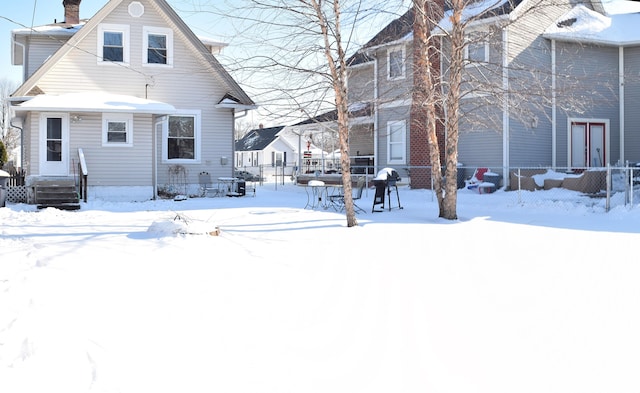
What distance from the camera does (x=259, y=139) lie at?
59.4 meters

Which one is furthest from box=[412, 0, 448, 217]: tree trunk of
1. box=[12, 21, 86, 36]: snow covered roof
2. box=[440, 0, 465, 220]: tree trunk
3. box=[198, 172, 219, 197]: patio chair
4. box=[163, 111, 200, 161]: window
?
box=[12, 21, 86, 36]: snow covered roof

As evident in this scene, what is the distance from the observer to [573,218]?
13195 millimetres

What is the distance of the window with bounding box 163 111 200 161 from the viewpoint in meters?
20.4

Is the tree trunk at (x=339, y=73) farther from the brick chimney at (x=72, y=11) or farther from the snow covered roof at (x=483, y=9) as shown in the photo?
the brick chimney at (x=72, y=11)

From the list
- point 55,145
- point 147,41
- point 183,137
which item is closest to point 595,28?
point 183,137

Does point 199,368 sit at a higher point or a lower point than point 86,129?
lower

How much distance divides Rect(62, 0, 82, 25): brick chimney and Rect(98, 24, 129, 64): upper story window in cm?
545

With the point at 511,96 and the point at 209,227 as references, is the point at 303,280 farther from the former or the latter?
the point at 511,96

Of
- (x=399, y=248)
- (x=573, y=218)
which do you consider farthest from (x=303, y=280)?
(x=573, y=218)

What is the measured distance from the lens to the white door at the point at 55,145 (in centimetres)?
1828

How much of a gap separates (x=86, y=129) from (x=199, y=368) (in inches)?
641

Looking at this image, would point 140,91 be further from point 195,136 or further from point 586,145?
point 586,145

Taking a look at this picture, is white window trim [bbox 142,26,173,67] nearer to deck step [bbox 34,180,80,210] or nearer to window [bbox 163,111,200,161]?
window [bbox 163,111,200,161]

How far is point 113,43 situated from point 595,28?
16295 mm
